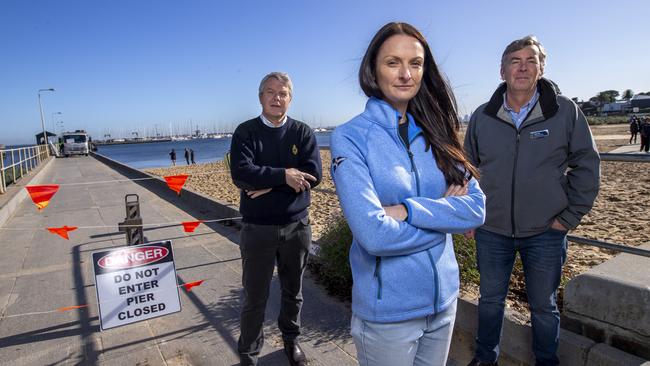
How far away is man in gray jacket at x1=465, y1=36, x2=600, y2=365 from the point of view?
238 cm

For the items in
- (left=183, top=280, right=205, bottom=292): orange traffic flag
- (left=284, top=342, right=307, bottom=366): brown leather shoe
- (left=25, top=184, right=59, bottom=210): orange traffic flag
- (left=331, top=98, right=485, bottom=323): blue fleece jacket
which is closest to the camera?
(left=331, top=98, right=485, bottom=323): blue fleece jacket

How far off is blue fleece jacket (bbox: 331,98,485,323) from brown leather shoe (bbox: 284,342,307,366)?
5.28 feet

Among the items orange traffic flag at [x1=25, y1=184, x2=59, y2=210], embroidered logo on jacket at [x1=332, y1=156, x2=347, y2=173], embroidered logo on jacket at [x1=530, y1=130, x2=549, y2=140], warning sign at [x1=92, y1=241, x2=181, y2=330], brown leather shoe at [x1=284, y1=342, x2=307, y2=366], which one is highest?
embroidered logo on jacket at [x1=530, y1=130, x2=549, y2=140]

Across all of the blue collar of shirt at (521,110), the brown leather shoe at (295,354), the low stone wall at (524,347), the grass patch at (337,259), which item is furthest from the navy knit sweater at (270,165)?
the low stone wall at (524,347)

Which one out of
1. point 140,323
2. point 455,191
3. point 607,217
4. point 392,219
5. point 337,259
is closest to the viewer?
point 392,219

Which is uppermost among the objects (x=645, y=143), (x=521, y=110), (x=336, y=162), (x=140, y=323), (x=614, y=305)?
(x=521, y=110)

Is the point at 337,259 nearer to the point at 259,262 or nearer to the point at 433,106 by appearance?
the point at 259,262

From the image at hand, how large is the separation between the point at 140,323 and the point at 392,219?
3178mm

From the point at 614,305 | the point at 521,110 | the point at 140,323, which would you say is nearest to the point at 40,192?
the point at 140,323

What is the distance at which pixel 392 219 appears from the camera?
56.6 inches

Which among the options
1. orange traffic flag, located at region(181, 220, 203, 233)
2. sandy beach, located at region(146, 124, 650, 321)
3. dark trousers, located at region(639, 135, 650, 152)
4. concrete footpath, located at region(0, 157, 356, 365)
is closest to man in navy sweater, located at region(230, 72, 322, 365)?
concrete footpath, located at region(0, 157, 356, 365)

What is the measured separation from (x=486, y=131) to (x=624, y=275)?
112cm

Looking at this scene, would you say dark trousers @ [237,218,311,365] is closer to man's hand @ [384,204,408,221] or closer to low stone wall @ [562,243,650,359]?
man's hand @ [384,204,408,221]

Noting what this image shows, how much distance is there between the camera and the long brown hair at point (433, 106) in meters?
1.61
